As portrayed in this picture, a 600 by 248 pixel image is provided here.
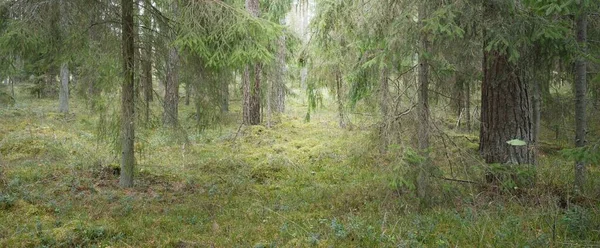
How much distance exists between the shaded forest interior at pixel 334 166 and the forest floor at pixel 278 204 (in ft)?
0.12

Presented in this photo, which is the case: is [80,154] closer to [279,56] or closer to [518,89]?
[279,56]

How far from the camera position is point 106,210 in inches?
244

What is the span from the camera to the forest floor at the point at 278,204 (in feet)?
15.6

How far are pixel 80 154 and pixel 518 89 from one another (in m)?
10.8

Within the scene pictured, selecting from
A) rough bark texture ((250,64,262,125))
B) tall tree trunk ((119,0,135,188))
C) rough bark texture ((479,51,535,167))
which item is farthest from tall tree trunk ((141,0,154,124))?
rough bark texture ((250,64,262,125))

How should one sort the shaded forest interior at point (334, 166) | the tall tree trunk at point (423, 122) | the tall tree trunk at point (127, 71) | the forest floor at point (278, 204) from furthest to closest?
the tall tree trunk at point (127, 71)
the tall tree trunk at point (423, 122)
the shaded forest interior at point (334, 166)
the forest floor at point (278, 204)

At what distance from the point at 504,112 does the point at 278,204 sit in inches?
172

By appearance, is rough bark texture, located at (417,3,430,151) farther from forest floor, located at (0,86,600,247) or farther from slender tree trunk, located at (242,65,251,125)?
slender tree trunk, located at (242,65,251,125)

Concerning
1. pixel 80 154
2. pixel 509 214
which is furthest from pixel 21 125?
pixel 509 214

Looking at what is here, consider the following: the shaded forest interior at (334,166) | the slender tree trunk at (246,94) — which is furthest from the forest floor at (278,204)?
the slender tree trunk at (246,94)

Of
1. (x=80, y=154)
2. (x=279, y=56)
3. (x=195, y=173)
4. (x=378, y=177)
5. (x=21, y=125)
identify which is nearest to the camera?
(x=378, y=177)

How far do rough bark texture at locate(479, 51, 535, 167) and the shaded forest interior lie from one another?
2cm

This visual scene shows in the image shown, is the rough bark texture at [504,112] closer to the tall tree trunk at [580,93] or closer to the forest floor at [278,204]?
the forest floor at [278,204]

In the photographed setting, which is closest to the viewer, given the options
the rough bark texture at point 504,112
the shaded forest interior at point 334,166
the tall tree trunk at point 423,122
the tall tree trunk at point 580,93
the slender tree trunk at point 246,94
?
the shaded forest interior at point 334,166
